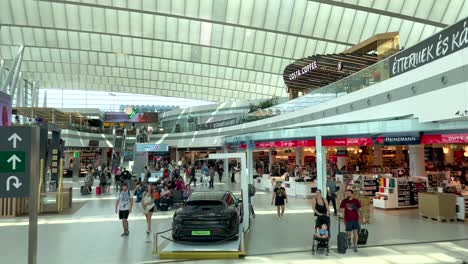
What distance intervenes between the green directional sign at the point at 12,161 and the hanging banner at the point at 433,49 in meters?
9.53

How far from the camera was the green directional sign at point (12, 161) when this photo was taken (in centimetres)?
412

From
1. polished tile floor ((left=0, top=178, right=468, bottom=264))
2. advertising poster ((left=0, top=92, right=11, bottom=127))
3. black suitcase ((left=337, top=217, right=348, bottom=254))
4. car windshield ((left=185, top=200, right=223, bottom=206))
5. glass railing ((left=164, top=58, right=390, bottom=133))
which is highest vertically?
glass railing ((left=164, top=58, right=390, bottom=133))

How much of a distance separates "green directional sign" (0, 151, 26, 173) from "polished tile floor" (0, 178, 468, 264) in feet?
15.2

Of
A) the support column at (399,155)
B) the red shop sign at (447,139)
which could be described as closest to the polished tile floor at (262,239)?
the red shop sign at (447,139)

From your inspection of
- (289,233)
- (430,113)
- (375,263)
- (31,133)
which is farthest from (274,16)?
(31,133)

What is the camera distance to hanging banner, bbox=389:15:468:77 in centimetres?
956

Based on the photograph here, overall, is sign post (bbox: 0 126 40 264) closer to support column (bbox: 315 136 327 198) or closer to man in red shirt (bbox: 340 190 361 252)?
man in red shirt (bbox: 340 190 361 252)

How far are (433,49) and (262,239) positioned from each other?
7.14 m

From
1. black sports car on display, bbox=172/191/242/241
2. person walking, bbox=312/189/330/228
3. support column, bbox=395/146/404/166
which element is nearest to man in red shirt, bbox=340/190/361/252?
person walking, bbox=312/189/330/228

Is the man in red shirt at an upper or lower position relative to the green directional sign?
lower

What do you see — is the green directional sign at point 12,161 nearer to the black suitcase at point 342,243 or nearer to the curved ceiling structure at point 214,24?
the black suitcase at point 342,243

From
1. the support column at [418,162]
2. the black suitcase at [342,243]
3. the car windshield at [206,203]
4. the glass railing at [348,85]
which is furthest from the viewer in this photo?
the support column at [418,162]

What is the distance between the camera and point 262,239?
10.1 metres

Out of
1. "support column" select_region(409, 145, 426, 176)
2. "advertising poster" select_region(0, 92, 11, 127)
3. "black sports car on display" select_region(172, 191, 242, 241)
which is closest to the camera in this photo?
"black sports car on display" select_region(172, 191, 242, 241)
